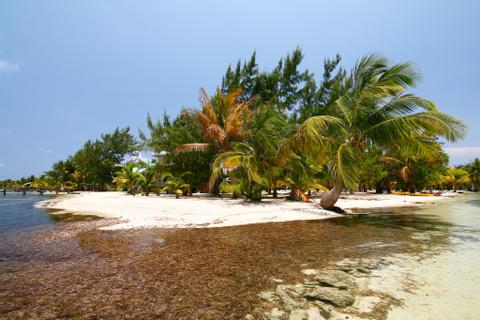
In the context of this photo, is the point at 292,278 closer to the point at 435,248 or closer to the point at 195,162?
the point at 435,248

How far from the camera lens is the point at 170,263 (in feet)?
12.8

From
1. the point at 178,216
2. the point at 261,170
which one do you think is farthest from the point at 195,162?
the point at 178,216

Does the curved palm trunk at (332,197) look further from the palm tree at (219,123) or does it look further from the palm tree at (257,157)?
the palm tree at (219,123)

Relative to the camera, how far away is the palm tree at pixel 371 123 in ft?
28.8

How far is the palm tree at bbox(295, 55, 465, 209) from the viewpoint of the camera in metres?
8.78

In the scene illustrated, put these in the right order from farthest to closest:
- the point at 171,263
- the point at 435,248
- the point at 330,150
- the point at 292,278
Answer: the point at 330,150
the point at 435,248
the point at 171,263
the point at 292,278

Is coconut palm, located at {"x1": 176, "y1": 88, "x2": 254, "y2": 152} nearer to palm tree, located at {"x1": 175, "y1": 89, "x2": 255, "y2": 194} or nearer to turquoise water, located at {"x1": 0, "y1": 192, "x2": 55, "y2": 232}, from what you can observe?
palm tree, located at {"x1": 175, "y1": 89, "x2": 255, "y2": 194}

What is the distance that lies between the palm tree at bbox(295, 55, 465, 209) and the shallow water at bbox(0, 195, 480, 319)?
3264 mm

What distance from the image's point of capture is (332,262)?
392 cm

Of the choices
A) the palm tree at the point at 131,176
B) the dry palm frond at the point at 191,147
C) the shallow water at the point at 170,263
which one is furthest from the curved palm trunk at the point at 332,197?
the palm tree at the point at 131,176

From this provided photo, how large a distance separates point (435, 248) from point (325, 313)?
372 cm

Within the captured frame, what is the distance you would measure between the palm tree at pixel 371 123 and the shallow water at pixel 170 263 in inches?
129

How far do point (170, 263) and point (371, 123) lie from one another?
904 centimetres

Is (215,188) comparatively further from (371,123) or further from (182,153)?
(371,123)
